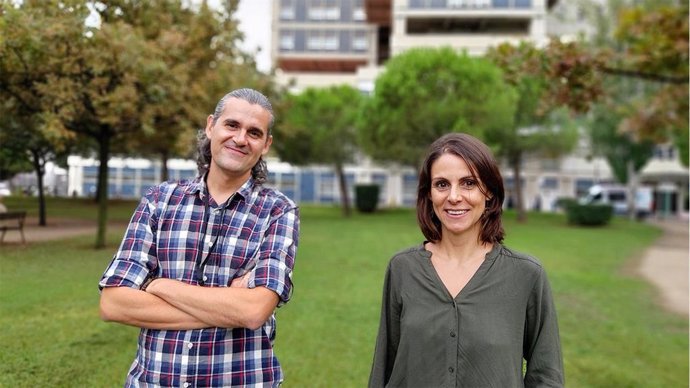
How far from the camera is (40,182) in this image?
14.4 ft

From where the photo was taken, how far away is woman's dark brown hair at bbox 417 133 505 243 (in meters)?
2.16

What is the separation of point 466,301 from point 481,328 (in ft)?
0.36

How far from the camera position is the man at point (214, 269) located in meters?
2.08

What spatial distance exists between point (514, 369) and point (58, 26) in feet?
16.6

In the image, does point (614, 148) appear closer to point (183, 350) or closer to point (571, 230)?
point (571, 230)

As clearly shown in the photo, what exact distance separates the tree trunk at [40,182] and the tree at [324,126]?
22.9 metres

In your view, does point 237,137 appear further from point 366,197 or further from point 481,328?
point 366,197

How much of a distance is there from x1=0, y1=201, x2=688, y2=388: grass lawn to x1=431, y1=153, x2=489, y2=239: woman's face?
191 centimetres

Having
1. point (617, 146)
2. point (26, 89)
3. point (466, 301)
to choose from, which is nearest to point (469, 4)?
point (617, 146)

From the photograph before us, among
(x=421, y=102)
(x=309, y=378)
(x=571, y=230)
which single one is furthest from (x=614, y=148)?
(x=309, y=378)

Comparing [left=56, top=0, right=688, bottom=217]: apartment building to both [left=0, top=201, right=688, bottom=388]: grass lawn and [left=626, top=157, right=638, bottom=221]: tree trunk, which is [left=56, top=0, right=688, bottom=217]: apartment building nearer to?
[left=626, top=157, right=638, bottom=221]: tree trunk

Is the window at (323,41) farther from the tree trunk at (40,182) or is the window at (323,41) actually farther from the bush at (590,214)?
the tree trunk at (40,182)

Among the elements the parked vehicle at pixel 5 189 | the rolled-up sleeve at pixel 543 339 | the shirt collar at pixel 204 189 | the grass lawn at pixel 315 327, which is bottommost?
the grass lawn at pixel 315 327

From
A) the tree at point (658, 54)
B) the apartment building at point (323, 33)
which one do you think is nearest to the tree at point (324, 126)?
the tree at point (658, 54)
